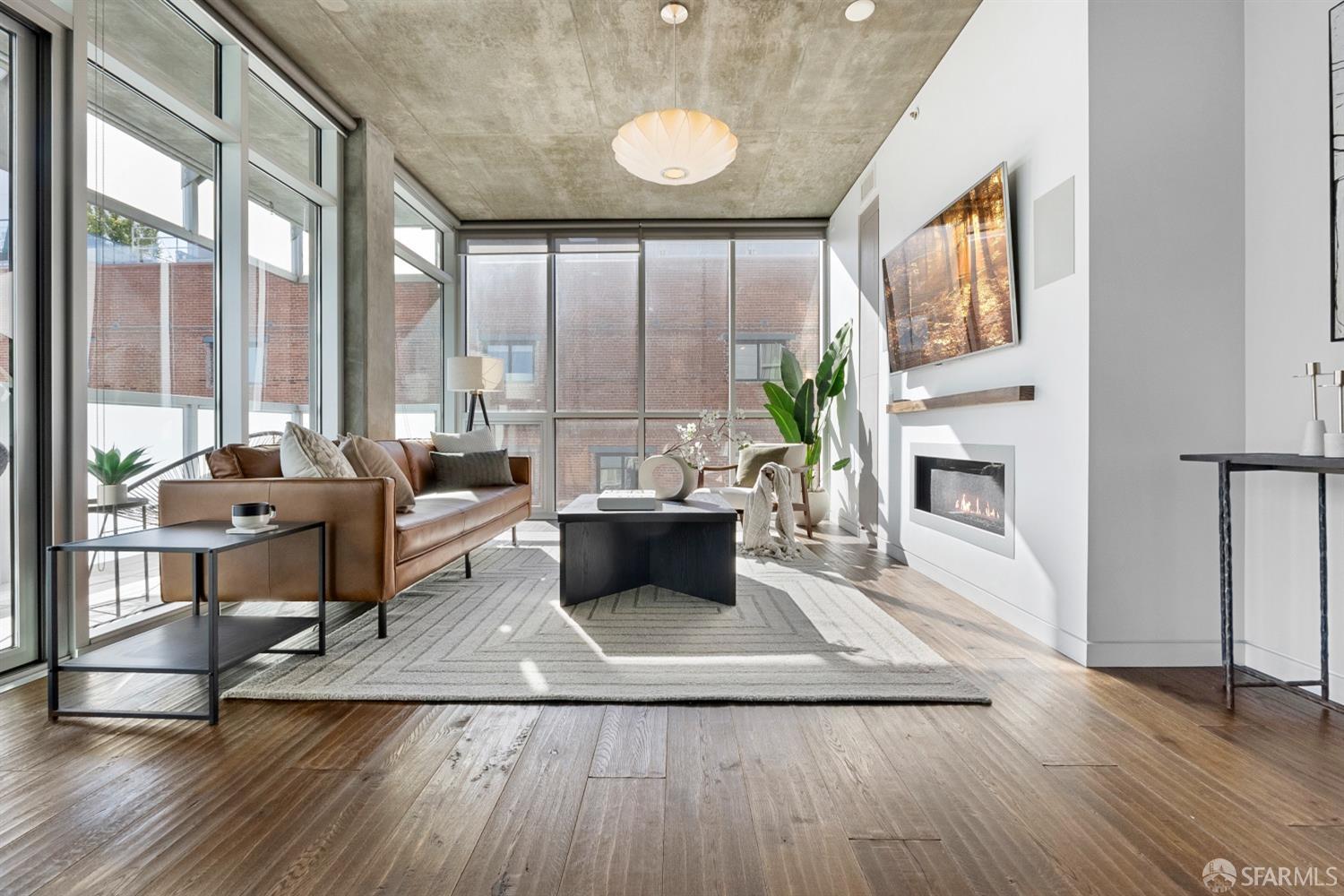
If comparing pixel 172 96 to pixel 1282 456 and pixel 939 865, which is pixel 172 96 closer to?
pixel 939 865

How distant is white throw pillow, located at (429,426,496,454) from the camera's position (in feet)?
16.9

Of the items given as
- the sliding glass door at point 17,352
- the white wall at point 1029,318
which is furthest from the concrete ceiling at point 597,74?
the sliding glass door at point 17,352

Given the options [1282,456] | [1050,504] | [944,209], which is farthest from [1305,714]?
[944,209]

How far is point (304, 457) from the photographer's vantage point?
2.94m

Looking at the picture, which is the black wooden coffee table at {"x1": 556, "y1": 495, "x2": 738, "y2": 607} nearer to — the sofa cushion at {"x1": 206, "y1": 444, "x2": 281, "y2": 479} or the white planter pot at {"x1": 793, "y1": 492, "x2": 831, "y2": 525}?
the sofa cushion at {"x1": 206, "y1": 444, "x2": 281, "y2": 479}

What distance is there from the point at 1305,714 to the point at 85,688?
3804 millimetres

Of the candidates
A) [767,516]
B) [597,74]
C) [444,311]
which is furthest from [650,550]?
[444,311]

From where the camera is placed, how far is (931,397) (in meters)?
3.88

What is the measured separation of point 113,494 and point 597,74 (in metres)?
3.24

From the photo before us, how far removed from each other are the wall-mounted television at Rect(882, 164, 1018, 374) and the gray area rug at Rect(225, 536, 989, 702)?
1402 mm

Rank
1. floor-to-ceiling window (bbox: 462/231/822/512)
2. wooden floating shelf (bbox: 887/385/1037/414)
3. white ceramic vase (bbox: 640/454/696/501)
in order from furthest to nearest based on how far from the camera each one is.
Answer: floor-to-ceiling window (bbox: 462/231/822/512) → white ceramic vase (bbox: 640/454/696/501) → wooden floating shelf (bbox: 887/385/1037/414)

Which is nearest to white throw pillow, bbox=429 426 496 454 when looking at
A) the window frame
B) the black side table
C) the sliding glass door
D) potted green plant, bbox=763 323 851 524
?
the window frame

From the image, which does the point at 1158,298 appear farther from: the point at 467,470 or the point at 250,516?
the point at 467,470

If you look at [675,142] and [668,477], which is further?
[668,477]
